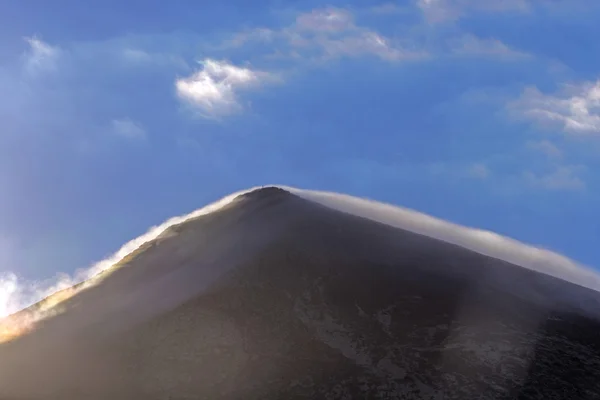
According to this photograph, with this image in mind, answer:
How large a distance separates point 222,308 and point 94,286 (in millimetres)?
25990

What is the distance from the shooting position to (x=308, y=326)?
87.9 meters

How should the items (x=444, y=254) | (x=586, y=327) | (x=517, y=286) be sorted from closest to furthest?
(x=586, y=327) < (x=517, y=286) < (x=444, y=254)

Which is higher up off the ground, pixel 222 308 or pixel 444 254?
pixel 444 254

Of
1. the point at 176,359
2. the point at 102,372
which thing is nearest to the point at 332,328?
the point at 176,359

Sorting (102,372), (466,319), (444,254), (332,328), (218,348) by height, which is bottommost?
(102,372)

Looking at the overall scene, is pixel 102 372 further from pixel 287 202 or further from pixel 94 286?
pixel 287 202

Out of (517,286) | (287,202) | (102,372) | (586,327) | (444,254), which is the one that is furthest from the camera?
(287,202)

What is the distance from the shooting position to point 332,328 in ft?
289

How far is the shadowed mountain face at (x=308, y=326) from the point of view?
Answer: 77.6 metres

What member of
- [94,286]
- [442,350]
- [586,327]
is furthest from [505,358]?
[94,286]

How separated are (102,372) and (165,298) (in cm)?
1750

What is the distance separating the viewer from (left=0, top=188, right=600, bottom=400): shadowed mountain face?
77.6m

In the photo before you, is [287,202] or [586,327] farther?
[287,202]

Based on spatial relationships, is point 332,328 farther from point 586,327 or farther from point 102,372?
point 586,327
